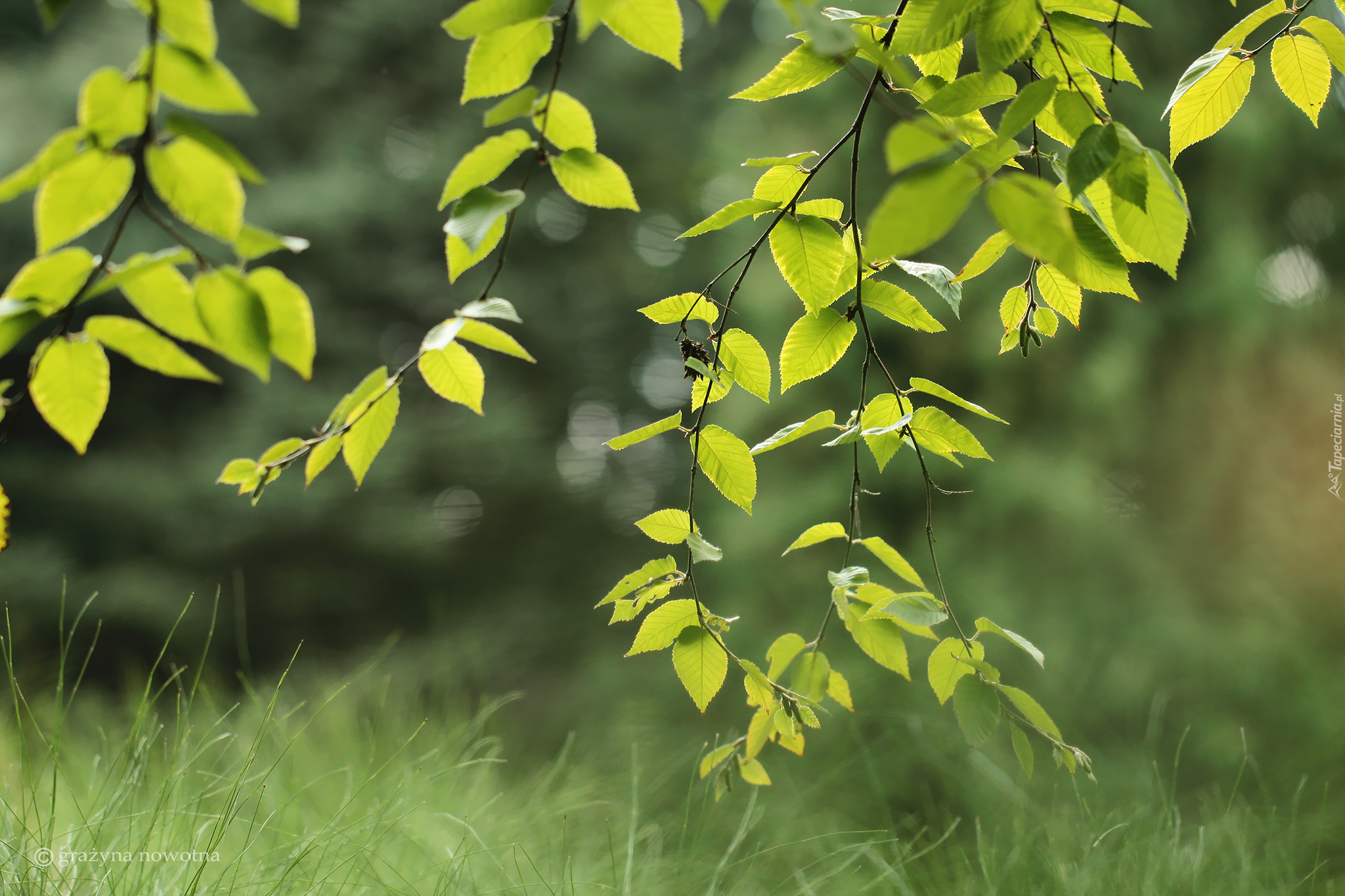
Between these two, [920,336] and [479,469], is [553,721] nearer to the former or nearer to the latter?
[479,469]

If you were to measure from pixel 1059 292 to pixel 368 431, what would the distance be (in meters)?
0.48

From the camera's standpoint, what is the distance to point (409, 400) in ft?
10.5

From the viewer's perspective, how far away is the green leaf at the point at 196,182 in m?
0.26

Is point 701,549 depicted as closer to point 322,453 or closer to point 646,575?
point 646,575

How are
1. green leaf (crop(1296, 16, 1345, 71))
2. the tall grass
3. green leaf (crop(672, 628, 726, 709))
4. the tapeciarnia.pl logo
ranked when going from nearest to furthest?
green leaf (crop(1296, 16, 1345, 71)) < green leaf (crop(672, 628, 726, 709)) < the tall grass < the tapeciarnia.pl logo

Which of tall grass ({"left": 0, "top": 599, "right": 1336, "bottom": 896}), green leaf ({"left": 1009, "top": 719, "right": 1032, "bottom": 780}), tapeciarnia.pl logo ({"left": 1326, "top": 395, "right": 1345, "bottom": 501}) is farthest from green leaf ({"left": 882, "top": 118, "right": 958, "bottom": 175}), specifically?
tapeciarnia.pl logo ({"left": 1326, "top": 395, "right": 1345, "bottom": 501})

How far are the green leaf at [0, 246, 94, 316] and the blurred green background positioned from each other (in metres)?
0.19

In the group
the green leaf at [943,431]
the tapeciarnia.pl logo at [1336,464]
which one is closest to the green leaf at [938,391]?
the green leaf at [943,431]

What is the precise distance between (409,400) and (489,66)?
303cm

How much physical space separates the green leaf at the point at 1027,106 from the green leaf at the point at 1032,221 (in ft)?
0.33

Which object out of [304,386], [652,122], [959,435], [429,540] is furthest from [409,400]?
[959,435]

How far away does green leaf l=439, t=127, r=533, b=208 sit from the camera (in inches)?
15.1

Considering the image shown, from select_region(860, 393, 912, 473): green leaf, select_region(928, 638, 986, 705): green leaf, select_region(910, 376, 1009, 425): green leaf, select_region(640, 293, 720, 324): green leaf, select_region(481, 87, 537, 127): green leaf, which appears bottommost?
select_region(928, 638, 986, 705): green leaf

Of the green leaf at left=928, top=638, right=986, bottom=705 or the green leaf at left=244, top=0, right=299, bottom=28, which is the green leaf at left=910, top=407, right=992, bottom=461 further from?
the green leaf at left=244, top=0, right=299, bottom=28
